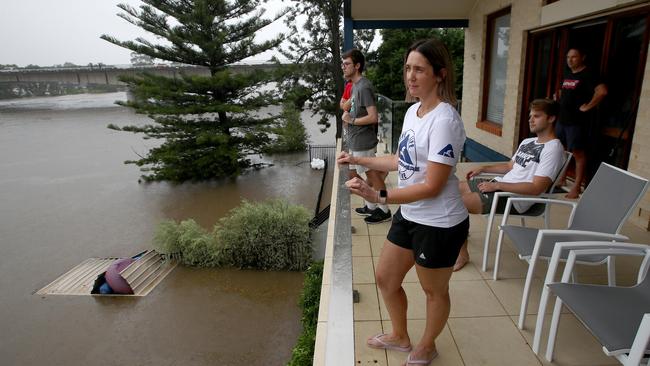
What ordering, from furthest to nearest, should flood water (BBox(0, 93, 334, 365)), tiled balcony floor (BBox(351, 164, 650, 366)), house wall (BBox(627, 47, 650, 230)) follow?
flood water (BBox(0, 93, 334, 365))
house wall (BBox(627, 47, 650, 230))
tiled balcony floor (BBox(351, 164, 650, 366))

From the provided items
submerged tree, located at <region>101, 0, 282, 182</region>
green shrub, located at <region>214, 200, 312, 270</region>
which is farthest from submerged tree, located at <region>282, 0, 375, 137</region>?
green shrub, located at <region>214, 200, 312, 270</region>

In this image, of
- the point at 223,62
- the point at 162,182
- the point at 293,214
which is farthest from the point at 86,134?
the point at 293,214

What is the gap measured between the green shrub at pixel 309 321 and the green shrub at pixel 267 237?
1462mm

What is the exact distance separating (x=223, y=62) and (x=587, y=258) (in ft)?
57.8

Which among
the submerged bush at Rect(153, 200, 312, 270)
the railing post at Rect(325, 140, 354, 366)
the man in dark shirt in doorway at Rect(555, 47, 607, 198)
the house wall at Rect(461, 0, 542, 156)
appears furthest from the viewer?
the submerged bush at Rect(153, 200, 312, 270)

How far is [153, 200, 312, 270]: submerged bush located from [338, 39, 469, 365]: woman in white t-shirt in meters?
8.37

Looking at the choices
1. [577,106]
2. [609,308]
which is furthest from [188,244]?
[609,308]

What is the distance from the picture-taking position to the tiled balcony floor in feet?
6.32

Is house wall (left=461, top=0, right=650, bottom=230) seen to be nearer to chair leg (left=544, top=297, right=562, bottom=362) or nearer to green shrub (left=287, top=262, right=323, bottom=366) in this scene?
chair leg (left=544, top=297, right=562, bottom=362)

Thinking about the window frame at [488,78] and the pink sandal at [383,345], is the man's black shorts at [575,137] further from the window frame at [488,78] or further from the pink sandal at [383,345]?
the pink sandal at [383,345]

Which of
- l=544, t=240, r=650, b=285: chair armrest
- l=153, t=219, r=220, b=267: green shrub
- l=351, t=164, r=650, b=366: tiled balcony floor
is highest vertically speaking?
l=544, t=240, r=650, b=285: chair armrest

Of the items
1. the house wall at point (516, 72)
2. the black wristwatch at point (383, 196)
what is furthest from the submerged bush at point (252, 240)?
the black wristwatch at point (383, 196)

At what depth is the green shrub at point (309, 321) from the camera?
15.9ft

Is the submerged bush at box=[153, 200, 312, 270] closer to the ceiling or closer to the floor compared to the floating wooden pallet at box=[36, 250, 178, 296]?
closer to the ceiling
